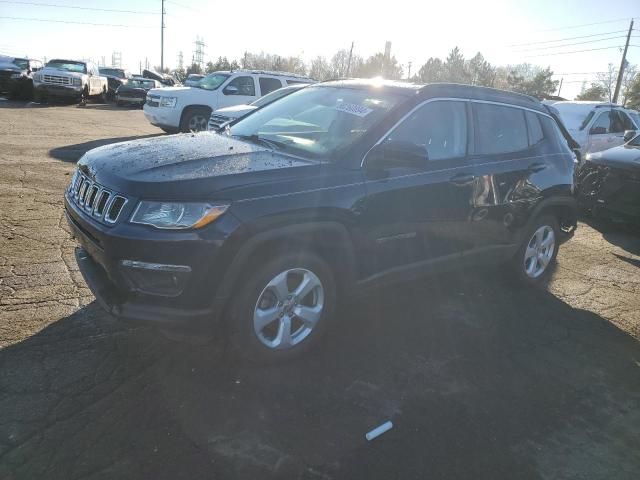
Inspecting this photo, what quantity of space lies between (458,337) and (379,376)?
961 millimetres

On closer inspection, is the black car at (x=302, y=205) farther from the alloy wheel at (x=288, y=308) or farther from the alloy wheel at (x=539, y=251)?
the alloy wheel at (x=539, y=251)

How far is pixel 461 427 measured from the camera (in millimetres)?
2900

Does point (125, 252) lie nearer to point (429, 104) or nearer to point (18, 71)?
point (429, 104)

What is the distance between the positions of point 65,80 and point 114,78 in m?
7.98

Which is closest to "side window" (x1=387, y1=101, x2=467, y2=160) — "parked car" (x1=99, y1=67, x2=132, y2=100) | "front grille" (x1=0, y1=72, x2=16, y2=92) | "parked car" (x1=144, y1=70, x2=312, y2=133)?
"parked car" (x1=144, y1=70, x2=312, y2=133)

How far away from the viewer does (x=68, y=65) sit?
859 inches

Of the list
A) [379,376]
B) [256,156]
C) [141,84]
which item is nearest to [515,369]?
[379,376]

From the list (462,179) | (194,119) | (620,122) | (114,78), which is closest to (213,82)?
(194,119)

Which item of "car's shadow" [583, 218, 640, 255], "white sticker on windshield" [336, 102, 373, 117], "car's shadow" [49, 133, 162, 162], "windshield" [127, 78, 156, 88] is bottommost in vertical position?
"car's shadow" [583, 218, 640, 255]

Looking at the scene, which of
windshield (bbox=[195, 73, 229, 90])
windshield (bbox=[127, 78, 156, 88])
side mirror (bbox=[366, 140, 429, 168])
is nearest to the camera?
side mirror (bbox=[366, 140, 429, 168])

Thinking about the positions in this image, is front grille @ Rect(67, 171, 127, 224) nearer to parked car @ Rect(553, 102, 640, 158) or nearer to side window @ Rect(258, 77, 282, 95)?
side window @ Rect(258, 77, 282, 95)

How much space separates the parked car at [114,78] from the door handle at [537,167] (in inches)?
1040

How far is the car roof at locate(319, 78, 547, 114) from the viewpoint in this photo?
3.88 meters

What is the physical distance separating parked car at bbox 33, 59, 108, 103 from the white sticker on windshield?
2012 centimetres
